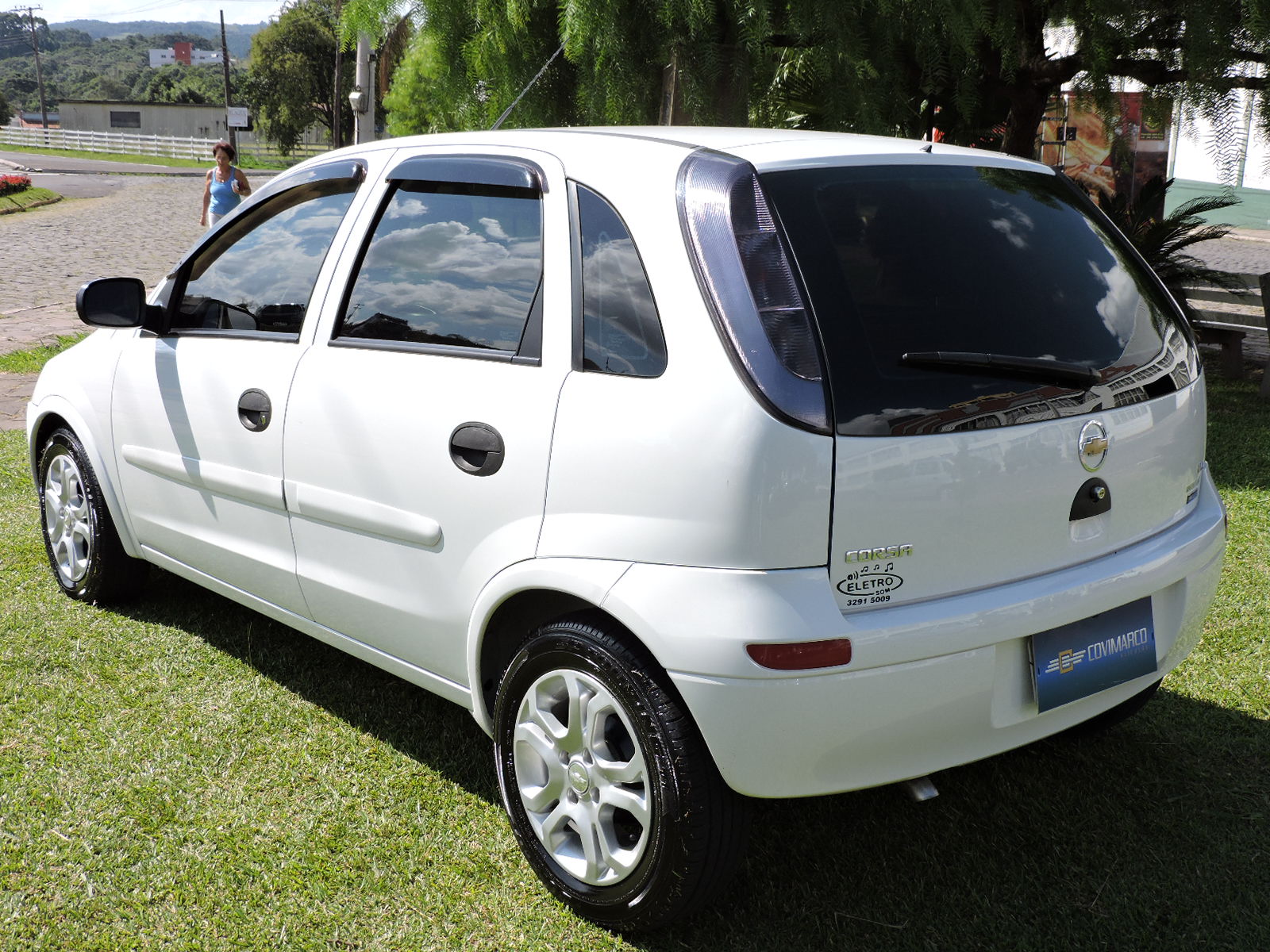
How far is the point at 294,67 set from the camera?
66.1m

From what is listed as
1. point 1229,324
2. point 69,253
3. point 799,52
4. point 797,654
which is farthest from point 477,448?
point 69,253

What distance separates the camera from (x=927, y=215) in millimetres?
2547

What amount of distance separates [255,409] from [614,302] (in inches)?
51.7

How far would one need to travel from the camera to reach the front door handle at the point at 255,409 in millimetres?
3289

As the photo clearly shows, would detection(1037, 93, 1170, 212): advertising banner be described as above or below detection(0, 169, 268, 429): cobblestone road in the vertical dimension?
above

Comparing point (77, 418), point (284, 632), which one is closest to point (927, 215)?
point (284, 632)

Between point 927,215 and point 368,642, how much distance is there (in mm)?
1779

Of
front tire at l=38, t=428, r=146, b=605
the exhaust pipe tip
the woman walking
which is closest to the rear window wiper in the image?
the exhaust pipe tip

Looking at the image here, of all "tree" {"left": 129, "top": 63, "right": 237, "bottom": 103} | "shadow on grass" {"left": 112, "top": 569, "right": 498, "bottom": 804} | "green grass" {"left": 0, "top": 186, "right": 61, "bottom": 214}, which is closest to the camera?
"shadow on grass" {"left": 112, "top": 569, "right": 498, "bottom": 804}

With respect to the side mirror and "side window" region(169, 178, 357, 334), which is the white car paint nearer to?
"side window" region(169, 178, 357, 334)

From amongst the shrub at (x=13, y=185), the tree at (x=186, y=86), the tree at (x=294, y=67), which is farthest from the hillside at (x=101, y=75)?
the shrub at (x=13, y=185)

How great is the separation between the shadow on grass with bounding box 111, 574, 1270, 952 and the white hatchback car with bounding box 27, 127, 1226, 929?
0.40m

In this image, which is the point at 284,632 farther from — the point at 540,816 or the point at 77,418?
the point at 540,816

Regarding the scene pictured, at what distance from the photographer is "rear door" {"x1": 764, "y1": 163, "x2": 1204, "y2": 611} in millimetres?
2262
